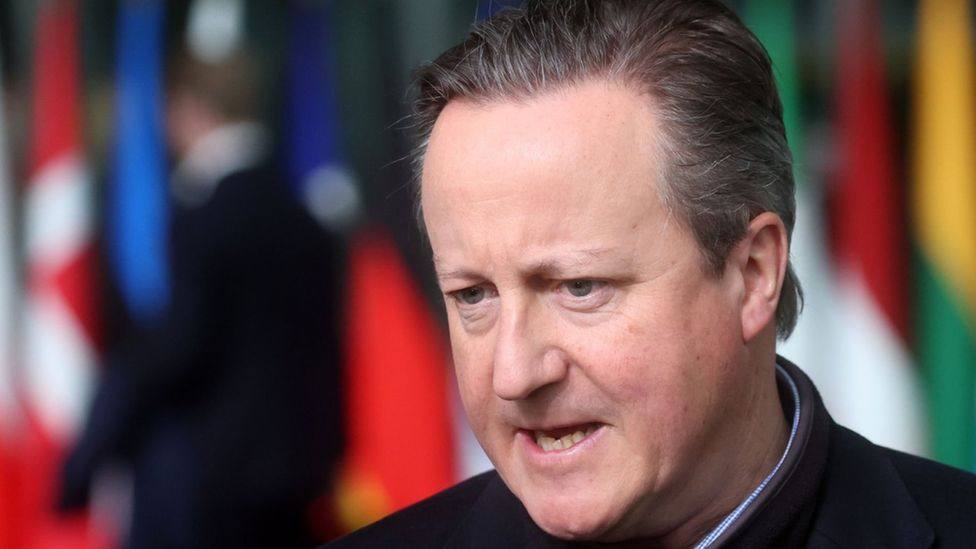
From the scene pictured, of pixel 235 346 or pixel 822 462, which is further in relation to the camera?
pixel 235 346

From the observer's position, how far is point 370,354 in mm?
4066

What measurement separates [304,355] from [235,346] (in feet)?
0.61

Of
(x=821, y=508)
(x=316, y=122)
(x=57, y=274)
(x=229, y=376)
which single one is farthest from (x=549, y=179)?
(x=57, y=274)

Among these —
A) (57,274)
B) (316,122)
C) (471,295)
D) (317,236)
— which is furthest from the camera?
(57,274)

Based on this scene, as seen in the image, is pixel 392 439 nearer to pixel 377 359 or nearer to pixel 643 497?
pixel 377 359

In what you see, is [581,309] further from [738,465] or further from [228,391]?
[228,391]

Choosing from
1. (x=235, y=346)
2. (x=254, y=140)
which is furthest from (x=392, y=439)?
(x=254, y=140)

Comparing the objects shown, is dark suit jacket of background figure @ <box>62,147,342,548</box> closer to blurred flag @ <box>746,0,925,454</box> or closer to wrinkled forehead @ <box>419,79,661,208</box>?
blurred flag @ <box>746,0,925,454</box>

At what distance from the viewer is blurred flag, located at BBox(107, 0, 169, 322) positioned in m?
4.10

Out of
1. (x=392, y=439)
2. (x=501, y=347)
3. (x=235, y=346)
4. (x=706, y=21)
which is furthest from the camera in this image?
(x=392, y=439)

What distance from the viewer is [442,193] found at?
1847mm

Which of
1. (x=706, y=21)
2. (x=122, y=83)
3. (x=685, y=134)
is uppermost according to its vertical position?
(x=122, y=83)

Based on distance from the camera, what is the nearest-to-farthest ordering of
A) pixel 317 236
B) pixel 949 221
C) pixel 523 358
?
pixel 523 358 < pixel 949 221 < pixel 317 236

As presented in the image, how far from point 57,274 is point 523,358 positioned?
2683 millimetres
